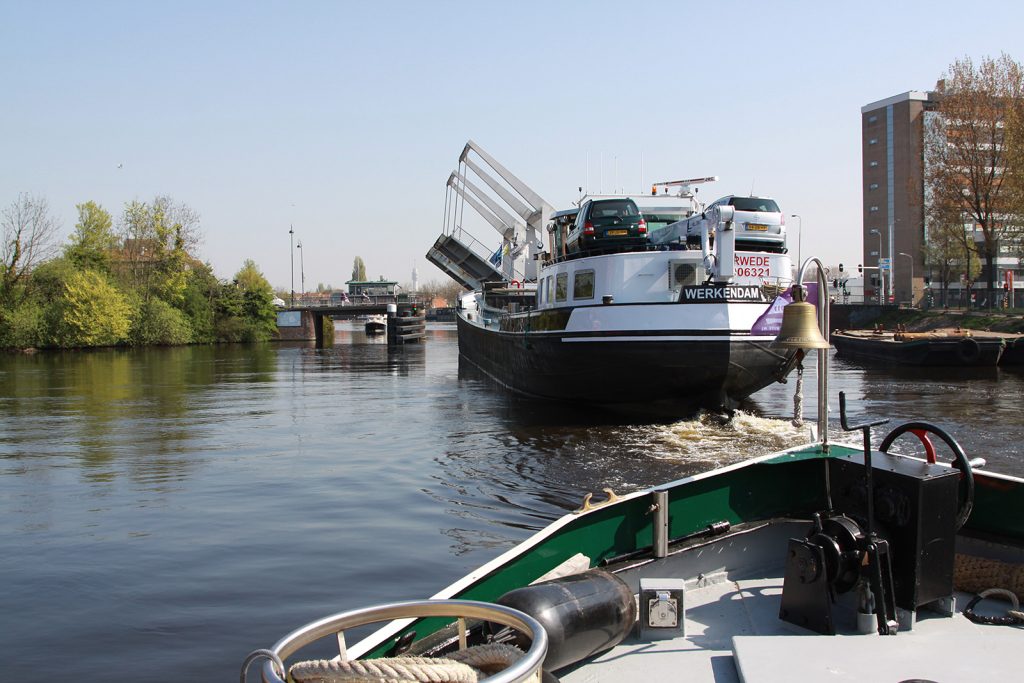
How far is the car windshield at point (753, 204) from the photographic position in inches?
843

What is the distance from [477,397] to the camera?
950 inches

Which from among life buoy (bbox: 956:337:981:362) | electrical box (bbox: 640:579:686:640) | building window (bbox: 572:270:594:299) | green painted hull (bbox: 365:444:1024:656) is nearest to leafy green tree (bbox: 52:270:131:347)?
building window (bbox: 572:270:594:299)

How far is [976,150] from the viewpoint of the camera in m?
44.4

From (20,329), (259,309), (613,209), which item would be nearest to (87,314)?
(20,329)

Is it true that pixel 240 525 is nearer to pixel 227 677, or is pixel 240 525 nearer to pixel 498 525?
pixel 498 525

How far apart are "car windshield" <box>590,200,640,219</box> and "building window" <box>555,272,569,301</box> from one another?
1.45 metres

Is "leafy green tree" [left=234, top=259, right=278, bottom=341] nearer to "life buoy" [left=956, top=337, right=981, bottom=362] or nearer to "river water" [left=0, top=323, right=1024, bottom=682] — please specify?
"river water" [left=0, top=323, right=1024, bottom=682]

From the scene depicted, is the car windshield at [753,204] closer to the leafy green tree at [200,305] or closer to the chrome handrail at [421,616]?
the chrome handrail at [421,616]

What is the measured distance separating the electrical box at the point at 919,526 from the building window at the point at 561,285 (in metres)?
13.2

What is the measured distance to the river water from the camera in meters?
6.88

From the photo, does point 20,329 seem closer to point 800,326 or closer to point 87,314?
point 87,314

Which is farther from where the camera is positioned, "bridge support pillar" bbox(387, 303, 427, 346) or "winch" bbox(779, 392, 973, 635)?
"bridge support pillar" bbox(387, 303, 427, 346)

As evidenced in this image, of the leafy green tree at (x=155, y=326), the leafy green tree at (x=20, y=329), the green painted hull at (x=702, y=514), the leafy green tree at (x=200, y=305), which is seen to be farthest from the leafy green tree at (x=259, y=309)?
the green painted hull at (x=702, y=514)

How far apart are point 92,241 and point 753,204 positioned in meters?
55.9
